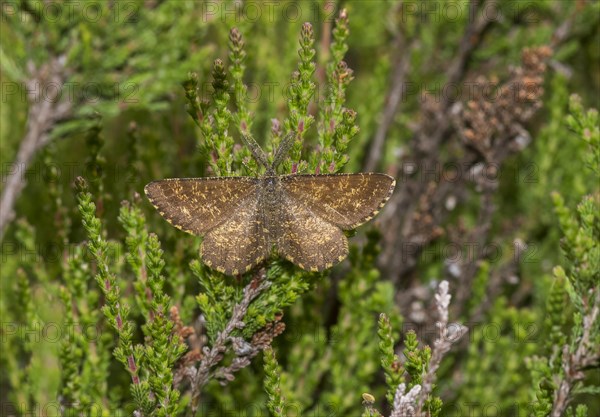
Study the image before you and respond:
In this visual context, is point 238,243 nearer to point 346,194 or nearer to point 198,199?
point 198,199

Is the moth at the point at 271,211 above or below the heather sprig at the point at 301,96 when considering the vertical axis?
below

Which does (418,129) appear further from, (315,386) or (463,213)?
(315,386)

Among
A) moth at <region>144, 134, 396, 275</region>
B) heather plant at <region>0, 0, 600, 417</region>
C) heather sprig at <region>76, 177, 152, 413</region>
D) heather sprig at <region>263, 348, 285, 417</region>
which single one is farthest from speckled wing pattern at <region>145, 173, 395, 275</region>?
heather sprig at <region>263, 348, 285, 417</region>

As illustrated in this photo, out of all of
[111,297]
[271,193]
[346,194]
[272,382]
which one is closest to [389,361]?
[272,382]

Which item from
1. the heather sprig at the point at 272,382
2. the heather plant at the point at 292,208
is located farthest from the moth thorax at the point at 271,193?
the heather sprig at the point at 272,382

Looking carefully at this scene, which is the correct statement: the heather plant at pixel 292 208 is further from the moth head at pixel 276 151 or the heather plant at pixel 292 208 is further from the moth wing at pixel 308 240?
the moth wing at pixel 308 240

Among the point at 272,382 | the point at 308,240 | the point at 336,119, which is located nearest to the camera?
the point at 272,382

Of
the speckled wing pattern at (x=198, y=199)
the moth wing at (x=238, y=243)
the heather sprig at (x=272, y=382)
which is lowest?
the heather sprig at (x=272, y=382)

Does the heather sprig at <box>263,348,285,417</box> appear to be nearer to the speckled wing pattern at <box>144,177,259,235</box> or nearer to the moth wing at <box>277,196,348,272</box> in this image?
the moth wing at <box>277,196,348,272</box>

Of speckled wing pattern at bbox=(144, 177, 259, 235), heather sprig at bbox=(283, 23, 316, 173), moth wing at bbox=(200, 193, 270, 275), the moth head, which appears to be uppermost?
heather sprig at bbox=(283, 23, 316, 173)
